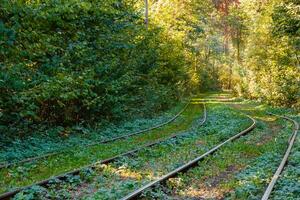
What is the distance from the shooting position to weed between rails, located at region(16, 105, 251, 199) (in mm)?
8023

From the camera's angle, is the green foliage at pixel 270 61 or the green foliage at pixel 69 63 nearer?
the green foliage at pixel 69 63

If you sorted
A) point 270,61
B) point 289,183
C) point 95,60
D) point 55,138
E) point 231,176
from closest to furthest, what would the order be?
point 289,183 < point 231,176 < point 55,138 < point 95,60 < point 270,61

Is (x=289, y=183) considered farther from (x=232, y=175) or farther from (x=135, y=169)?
(x=135, y=169)

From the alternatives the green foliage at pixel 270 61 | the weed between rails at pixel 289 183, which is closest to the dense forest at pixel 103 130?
the weed between rails at pixel 289 183

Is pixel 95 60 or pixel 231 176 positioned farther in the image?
pixel 95 60

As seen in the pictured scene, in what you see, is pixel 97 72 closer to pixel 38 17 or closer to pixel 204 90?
pixel 38 17

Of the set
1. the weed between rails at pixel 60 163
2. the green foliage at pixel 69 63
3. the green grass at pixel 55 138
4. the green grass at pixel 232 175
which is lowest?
the green grass at pixel 232 175

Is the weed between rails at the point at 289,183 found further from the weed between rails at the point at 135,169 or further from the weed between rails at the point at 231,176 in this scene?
the weed between rails at the point at 135,169

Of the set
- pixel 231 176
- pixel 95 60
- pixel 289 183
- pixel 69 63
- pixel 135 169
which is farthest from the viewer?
pixel 95 60

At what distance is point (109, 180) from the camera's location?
915cm

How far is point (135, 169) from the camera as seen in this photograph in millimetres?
10305

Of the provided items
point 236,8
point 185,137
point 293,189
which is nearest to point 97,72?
point 185,137

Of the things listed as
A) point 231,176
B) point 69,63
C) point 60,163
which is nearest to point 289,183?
point 231,176

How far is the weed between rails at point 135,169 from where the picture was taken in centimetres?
802
